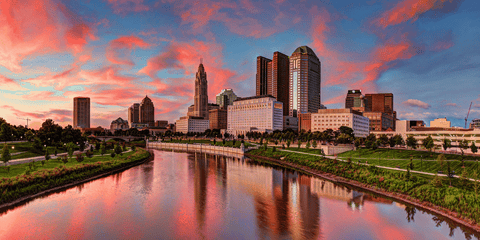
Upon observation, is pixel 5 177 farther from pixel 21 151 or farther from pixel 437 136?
pixel 437 136

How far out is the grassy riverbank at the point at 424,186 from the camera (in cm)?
4081

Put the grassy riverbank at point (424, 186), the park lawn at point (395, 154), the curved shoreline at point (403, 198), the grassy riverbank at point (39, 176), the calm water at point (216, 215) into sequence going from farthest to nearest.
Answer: the park lawn at point (395, 154) < the grassy riverbank at point (39, 176) < the grassy riverbank at point (424, 186) < the curved shoreline at point (403, 198) < the calm water at point (216, 215)

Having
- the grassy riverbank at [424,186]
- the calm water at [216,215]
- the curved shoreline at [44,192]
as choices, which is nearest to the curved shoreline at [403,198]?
the grassy riverbank at [424,186]

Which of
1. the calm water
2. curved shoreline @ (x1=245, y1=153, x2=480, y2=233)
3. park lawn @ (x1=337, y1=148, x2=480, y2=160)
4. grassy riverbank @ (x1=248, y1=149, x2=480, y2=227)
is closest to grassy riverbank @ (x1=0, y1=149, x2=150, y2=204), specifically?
the calm water

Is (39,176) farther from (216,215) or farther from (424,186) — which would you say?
(424,186)

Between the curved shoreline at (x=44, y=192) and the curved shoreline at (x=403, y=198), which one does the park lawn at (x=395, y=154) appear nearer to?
the curved shoreline at (x=403, y=198)

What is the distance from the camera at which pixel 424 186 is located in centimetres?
5028

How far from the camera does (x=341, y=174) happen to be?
72500 millimetres

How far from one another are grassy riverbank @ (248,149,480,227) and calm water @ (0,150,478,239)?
133 inches

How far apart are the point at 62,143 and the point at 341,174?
101 metres

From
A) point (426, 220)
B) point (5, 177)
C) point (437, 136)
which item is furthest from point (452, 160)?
point (5, 177)

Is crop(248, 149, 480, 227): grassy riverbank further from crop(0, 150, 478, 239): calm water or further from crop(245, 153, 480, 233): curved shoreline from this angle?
crop(0, 150, 478, 239): calm water

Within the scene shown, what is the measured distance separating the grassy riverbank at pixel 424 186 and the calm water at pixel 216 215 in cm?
338

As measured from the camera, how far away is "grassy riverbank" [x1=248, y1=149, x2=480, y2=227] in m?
40.8
